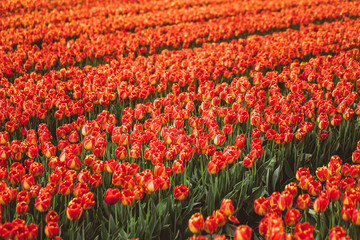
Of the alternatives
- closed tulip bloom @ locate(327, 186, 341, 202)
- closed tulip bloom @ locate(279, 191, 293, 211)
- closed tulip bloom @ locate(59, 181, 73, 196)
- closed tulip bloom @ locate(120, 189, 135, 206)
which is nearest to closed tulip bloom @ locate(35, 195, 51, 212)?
closed tulip bloom @ locate(59, 181, 73, 196)

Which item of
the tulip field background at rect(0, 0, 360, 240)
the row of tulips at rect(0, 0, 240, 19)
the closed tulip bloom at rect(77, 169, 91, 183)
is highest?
the row of tulips at rect(0, 0, 240, 19)

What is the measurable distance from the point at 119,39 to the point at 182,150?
5.93 metres

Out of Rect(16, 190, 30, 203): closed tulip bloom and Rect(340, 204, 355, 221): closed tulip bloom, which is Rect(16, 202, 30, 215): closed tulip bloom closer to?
Rect(16, 190, 30, 203): closed tulip bloom

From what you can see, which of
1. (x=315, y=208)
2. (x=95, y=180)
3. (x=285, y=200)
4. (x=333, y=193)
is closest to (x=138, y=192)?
(x=95, y=180)

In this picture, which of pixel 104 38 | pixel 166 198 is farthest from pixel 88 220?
pixel 104 38

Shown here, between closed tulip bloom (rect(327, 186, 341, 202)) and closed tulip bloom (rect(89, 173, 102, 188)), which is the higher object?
closed tulip bloom (rect(327, 186, 341, 202))

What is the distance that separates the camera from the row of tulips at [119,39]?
20.1 feet

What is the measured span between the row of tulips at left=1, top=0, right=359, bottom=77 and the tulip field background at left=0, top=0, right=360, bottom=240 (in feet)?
0.28

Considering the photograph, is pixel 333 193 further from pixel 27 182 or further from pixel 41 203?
pixel 27 182

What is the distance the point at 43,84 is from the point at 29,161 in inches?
88.4

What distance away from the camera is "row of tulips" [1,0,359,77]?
20.1 feet

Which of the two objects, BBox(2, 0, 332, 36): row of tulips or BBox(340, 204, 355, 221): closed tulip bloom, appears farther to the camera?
BBox(2, 0, 332, 36): row of tulips

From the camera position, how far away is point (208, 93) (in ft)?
13.6

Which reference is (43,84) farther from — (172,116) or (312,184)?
(312,184)
